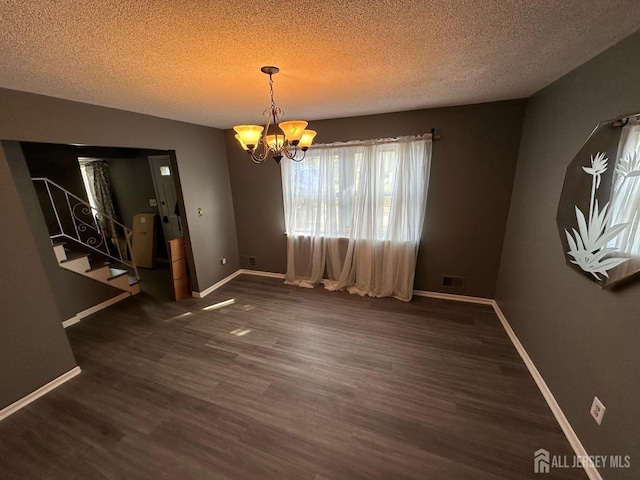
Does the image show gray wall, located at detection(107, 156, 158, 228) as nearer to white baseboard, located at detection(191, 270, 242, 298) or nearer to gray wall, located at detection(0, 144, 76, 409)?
white baseboard, located at detection(191, 270, 242, 298)

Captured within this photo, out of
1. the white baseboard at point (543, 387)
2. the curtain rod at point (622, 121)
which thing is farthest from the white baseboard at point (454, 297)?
the curtain rod at point (622, 121)

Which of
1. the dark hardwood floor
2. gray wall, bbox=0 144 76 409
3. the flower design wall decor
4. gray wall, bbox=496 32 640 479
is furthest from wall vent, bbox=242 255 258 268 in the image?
the flower design wall decor

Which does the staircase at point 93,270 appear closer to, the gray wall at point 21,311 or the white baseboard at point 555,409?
the gray wall at point 21,311

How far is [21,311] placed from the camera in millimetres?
1854

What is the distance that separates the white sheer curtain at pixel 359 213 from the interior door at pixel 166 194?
7.66ft

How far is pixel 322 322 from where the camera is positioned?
2875 mm

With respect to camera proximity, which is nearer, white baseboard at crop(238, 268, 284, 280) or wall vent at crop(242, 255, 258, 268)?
white baseboard at crop(238, 268, 284, 280)

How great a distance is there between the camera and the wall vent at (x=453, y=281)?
3141mm

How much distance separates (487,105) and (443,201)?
3.60 feet

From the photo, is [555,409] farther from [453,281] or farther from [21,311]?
[21,311]

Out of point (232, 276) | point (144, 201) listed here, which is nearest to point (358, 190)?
point (232, 276)

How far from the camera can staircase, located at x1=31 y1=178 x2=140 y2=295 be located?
3072mm

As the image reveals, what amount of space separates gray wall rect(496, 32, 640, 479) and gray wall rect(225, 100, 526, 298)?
0.20m

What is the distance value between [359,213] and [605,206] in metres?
2.20
